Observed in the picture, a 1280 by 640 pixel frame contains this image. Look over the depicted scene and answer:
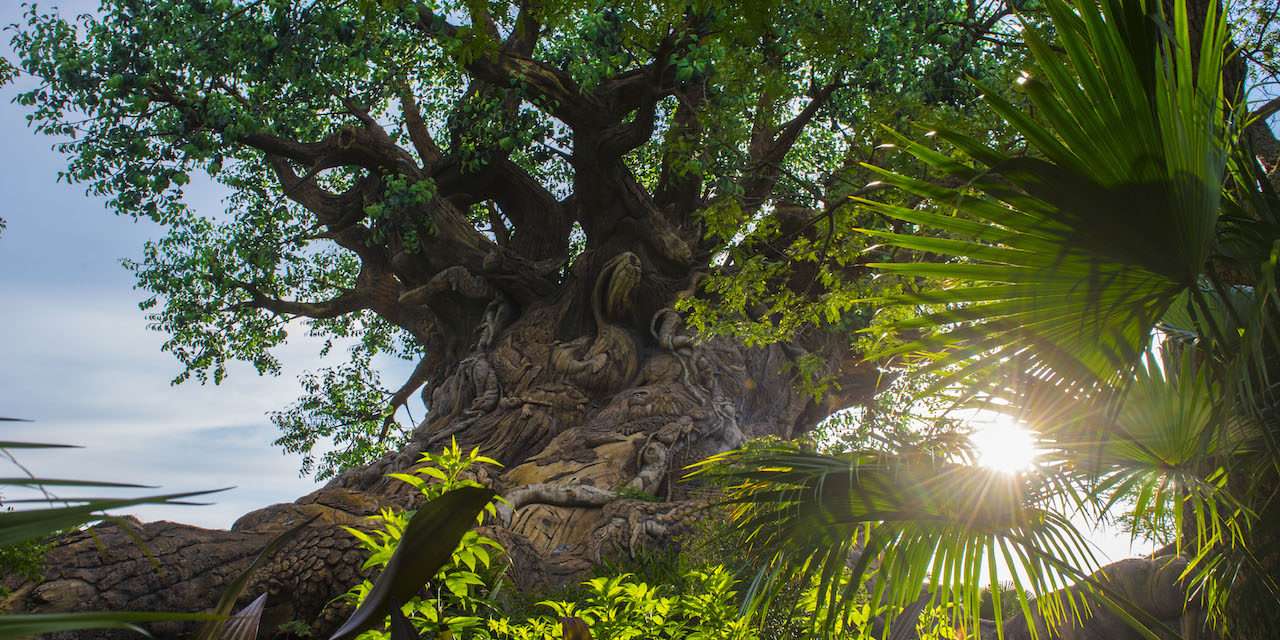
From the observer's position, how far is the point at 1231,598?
3807 mm

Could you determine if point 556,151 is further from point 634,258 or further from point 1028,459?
point 1028,459

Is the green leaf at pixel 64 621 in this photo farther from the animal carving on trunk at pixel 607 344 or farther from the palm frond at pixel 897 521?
the animal carving on trunk at pixel 607 344

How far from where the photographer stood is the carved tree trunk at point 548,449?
21.0ft

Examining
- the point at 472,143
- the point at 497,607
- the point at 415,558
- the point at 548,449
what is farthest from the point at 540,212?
the point at 415,558

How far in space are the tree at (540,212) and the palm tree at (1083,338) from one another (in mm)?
3563

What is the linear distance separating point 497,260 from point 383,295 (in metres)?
2.69

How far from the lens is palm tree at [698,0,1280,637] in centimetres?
278

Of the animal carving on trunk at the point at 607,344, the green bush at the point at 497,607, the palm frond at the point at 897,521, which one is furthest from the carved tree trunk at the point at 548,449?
the palm frond at the point at 897,521

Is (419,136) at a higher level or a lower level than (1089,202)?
higher

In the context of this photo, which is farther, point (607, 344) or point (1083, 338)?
point (607, 344)

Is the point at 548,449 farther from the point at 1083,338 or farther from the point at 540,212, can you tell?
the point at 1083,338

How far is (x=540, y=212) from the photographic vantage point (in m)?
13.6

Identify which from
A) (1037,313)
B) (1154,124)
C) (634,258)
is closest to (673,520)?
(634,258)

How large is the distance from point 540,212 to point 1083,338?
10.8 m
